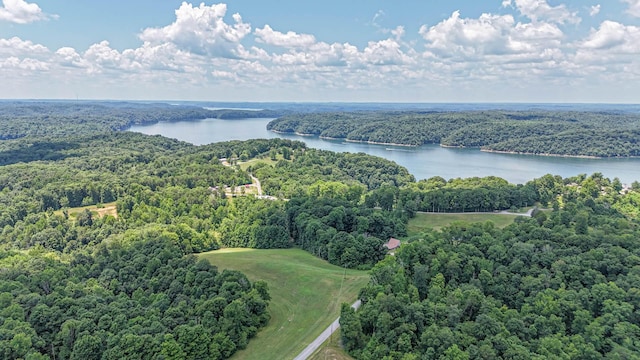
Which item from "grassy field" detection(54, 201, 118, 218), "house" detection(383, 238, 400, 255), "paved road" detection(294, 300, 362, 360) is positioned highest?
"house" detection(383, 238, 400, 255)

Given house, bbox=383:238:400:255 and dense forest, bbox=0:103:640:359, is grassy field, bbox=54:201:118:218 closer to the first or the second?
dense forest, bbox=0:103:640:359

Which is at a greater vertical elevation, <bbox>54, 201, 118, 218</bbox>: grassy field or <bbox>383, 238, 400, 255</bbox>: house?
<bbox>383, 238, 400, 255</bbox>: house

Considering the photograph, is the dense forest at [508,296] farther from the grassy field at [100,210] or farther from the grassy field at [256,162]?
the grassy field at [256,162]

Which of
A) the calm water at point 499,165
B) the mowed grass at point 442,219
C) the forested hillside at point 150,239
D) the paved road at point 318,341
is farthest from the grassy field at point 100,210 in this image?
the calm water at point 499,165

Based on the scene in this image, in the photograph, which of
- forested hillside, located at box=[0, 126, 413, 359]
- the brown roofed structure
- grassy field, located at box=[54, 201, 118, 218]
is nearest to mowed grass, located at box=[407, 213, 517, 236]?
forested hillside, located at box=[0, 126, 413, 359]

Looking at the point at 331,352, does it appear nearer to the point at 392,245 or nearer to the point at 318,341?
the point at 318,341

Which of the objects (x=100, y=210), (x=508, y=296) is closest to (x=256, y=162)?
(x=100, y=210)

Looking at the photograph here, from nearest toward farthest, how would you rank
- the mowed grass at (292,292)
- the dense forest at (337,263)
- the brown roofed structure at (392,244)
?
the dense forest at (337,263)
the mowed grass at (292,292)
the brown roofed structure at (392,244)
